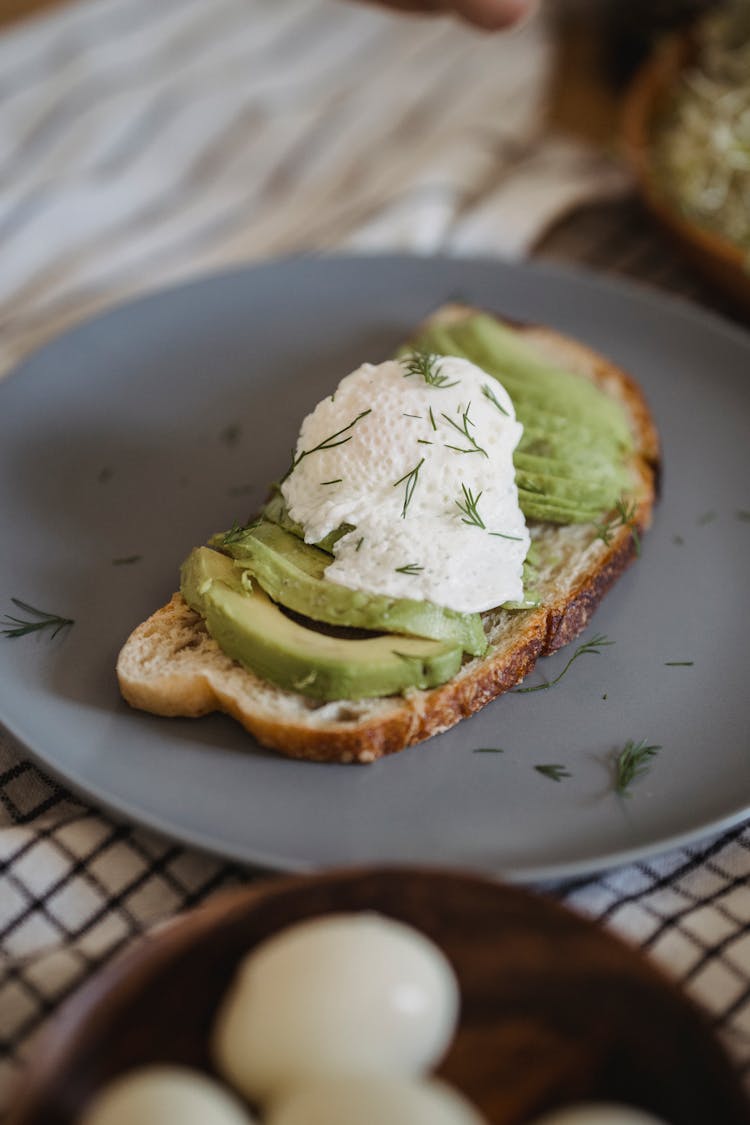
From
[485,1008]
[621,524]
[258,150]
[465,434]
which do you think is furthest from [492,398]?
[258,150]

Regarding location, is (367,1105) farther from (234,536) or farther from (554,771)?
(234,536)

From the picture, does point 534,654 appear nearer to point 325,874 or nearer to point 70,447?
point 325,874

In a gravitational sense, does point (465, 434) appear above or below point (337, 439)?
below

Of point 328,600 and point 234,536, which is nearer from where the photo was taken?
point 328,600

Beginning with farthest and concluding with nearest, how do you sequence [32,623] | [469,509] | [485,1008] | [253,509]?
[253,509]
[32,623]
[469,509]
[485,1008]

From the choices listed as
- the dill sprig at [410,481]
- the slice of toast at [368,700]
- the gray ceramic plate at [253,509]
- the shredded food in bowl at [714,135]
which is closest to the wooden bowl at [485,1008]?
the gray ceramic plate at [253,509]

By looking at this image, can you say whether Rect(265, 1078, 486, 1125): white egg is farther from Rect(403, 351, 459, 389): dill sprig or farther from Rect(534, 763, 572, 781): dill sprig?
Rect(403, 351, 459, 389): dill sprig

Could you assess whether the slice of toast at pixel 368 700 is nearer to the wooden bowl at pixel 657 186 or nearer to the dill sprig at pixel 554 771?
the dill sprig at pixel 554 771

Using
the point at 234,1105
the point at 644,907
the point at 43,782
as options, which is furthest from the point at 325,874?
the point at 43,782
